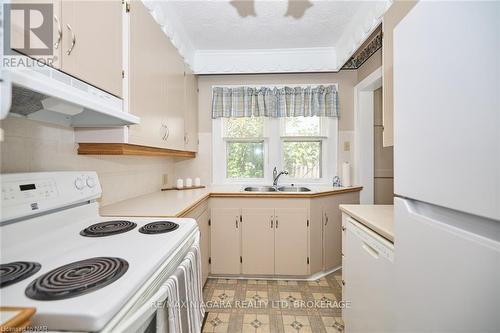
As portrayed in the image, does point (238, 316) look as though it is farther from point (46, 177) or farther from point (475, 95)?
point (475, 95)

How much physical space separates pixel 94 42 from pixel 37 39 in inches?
12.6

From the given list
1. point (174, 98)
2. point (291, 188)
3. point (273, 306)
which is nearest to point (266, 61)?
point (174, 98)

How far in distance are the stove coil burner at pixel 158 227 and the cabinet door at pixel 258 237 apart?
1268 millimetres

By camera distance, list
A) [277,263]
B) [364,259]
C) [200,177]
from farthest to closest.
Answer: [200,177]
[277,263]
[364,259]

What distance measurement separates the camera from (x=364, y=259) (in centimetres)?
129

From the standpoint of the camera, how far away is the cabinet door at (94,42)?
965mm

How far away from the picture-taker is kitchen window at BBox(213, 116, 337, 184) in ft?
9.75

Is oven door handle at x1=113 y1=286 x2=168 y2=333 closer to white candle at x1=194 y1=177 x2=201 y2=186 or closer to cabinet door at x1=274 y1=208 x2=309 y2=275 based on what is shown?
cabinet door at x1=274 y1=208 x2=309 y2=275

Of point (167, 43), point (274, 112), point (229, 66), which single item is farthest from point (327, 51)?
point (167, 43)

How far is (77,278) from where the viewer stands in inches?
25.0

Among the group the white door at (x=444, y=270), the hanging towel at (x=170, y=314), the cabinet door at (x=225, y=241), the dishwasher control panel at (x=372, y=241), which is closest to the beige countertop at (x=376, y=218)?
the dishwasher control panel at (x=372, y=241)

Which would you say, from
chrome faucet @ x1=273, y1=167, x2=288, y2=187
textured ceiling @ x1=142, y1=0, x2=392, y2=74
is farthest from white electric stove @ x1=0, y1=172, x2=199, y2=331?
chrome faucet @ x1=273, y1=167, x2=288, y2=187

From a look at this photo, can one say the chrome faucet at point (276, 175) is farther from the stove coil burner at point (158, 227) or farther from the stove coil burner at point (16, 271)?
the stove coil burner at point (16, 271)

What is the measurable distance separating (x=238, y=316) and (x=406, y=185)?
166 cm
